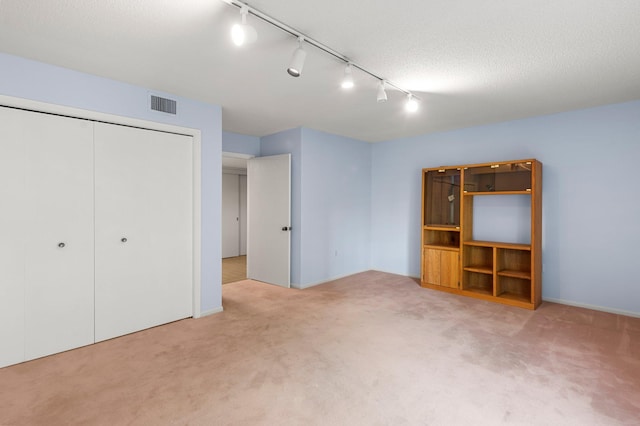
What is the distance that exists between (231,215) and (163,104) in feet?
16.7

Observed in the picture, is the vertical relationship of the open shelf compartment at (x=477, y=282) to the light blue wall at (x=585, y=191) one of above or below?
below

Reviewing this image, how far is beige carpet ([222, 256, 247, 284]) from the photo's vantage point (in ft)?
19.1

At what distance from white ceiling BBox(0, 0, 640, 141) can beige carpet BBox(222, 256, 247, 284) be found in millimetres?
3197

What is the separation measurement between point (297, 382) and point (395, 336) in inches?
49.6

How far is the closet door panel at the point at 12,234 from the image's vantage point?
2637 millimetres

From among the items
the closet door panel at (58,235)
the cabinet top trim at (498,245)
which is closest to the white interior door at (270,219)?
the closet door panel at (58,235)

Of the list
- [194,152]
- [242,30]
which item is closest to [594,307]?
[242,30]

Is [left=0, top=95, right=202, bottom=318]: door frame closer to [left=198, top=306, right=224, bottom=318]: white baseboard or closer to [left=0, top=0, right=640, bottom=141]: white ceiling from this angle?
Answer: [left=198, top=306, right=224, bottom=318]: white baseboard

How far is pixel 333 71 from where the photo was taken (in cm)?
293

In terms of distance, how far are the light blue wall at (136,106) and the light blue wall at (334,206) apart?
60.4 inches

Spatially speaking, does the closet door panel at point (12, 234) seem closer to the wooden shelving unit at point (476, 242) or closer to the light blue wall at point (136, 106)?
the light blue wall at point (136, 106)

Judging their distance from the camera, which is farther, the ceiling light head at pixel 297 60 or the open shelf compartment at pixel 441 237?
the open shelf compartment at pixel 441 237

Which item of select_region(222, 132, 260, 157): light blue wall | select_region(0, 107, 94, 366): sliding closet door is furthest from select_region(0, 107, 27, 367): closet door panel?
select_region(222, 132, 260, 157): light blue wall

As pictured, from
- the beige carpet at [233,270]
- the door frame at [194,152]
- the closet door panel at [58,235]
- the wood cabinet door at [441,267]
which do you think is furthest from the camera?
the beige carpet at [233,270]
